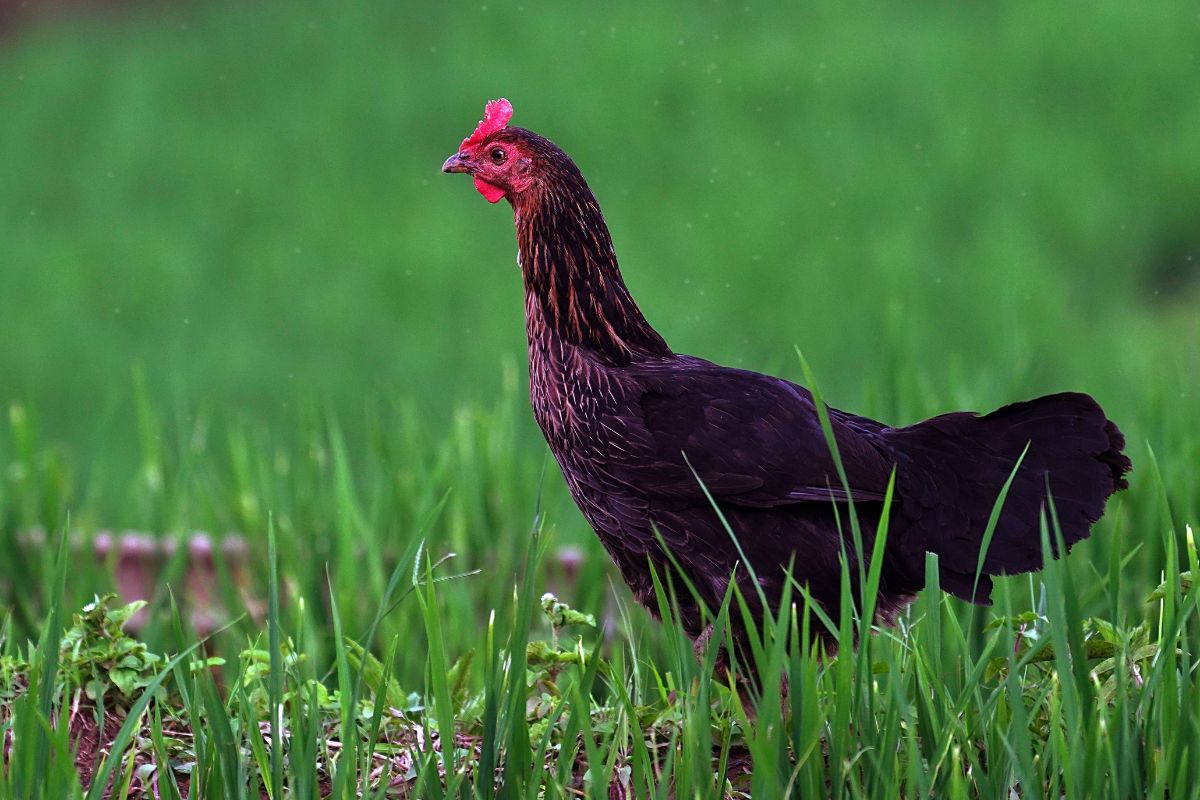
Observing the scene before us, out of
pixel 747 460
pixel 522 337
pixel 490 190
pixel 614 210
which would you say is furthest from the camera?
pixel 614 210

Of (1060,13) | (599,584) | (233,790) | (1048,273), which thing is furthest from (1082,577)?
(1060,13)

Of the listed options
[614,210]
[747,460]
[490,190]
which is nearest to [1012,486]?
[747,460]

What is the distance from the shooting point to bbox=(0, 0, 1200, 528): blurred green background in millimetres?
6520

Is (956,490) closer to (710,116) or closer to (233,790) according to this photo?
(233,790)

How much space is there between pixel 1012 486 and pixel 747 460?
472 millimetres

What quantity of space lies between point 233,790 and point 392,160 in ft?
26.7

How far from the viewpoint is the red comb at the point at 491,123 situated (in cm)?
298

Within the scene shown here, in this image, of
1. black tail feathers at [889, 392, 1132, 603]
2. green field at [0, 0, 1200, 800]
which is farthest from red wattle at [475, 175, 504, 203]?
black tail feathers at [889, 392, 1132, 603]

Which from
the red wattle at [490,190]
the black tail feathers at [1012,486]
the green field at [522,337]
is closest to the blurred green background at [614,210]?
the green field at [522,337]

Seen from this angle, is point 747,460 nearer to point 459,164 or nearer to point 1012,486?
point 1012,486

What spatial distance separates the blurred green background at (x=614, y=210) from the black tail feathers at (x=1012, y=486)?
1.17m

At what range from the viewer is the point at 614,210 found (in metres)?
9.03

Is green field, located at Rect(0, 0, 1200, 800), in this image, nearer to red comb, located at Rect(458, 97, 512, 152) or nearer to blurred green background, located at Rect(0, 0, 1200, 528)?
blurred green background, located at Rect(0, 0, 1200, 528)

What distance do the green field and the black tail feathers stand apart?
4.1 inches
